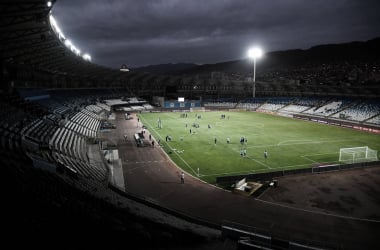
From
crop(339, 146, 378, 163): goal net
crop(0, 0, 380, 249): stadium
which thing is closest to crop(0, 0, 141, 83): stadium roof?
crop(0, 0, 380, 249): stadium

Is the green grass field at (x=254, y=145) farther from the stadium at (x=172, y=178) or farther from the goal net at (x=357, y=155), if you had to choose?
the goal net at (x=357, y=155)

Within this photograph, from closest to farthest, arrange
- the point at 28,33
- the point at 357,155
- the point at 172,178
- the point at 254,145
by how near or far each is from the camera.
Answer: the point at 28,33, the point at 172,178, the point at 357,155, the point at 254,145

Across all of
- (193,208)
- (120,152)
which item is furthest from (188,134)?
(193,208)

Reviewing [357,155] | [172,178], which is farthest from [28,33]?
[357,155]

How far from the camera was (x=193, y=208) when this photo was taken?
67.2 ft

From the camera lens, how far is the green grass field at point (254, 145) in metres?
30.9

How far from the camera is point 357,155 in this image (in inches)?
1316

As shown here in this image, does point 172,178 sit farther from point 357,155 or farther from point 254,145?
point 357,155

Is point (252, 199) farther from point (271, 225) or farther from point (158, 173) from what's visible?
point (158, 173)

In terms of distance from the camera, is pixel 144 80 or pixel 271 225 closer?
pixel 271 225

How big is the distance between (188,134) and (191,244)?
37783 mm

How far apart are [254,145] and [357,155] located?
12.5 metres

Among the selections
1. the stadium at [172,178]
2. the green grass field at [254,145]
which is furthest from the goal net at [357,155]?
the green grass field at [254,145]

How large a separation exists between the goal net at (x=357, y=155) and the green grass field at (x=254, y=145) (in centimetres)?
93
